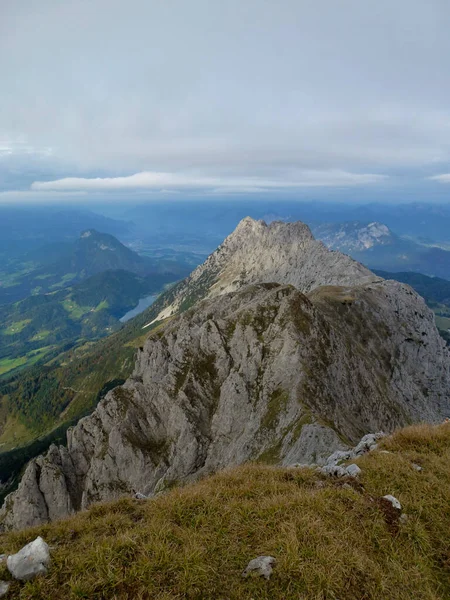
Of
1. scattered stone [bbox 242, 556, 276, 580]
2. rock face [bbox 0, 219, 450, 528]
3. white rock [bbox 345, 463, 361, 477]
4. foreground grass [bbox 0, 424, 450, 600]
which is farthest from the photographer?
rock face [bbox 0, 219, 450, 528]

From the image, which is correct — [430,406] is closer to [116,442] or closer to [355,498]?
[116,442]

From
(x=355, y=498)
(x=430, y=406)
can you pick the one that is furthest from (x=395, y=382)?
(x=355, y=498)

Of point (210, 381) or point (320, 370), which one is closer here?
point (320, 370)

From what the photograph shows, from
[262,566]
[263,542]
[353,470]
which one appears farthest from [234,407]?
[262,566]

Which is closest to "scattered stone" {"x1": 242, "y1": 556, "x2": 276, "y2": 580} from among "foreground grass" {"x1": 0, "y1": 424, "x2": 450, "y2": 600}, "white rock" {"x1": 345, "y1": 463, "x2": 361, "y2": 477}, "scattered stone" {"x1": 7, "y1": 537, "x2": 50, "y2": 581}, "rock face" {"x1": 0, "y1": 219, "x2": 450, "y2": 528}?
"foreground grass" {"x1": 0, "y1": 424, "x2": 450, "y2": 600}

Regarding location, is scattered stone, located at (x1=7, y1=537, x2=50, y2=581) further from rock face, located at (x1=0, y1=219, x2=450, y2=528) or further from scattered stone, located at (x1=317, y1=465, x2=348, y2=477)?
rock face, located at (x1=0, y1=219, x2=450, y2=528)

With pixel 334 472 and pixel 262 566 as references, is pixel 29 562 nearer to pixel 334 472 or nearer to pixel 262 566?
pixel 262 566

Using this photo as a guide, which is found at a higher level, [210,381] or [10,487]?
[210,381]
